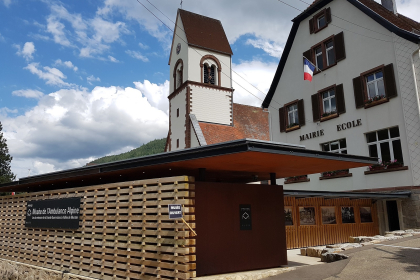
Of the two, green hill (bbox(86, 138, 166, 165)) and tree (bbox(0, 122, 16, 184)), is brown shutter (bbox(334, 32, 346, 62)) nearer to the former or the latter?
tree (bbox(0, 122, 16, 184))

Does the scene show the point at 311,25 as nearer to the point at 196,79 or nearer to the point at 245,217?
the point at 196,79

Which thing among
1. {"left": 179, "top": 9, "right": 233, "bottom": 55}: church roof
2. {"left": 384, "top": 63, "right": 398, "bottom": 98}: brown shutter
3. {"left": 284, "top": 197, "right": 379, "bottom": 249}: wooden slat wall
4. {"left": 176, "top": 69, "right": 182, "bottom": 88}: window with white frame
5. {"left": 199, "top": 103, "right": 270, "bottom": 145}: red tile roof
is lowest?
{"left": 284, "top": 197, "right": 379, "bottom": 249}: wooden slat wall

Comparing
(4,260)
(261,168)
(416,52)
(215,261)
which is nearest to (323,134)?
(416,52)

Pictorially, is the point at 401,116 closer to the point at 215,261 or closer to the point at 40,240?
the point at 215,261

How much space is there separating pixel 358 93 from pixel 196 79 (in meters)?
18.5

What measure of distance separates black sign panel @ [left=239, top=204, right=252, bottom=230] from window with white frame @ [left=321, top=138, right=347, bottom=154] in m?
12.0

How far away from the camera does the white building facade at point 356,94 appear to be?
16.7 metres

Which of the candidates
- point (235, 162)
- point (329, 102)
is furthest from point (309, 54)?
point (235, 162)

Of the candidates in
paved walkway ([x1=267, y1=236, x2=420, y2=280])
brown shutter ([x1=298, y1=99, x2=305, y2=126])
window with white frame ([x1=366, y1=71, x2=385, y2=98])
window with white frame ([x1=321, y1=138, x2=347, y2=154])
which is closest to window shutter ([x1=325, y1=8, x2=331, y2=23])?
window with white frame ([x1=366, y1=71, x2=385, y2=98])

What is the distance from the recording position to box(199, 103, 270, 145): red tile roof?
3362 centimetres

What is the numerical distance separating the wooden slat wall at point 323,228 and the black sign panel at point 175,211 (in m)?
8.58

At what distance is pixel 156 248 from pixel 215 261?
1463 mm

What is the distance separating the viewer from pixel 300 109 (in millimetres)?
22719

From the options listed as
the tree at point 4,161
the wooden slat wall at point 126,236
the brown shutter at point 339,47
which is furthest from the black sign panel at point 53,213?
the tree at point 4,161
